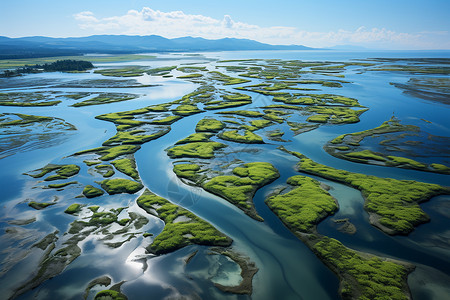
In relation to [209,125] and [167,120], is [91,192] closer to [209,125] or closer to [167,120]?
[209,125]

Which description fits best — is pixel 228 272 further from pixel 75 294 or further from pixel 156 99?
pixel 156 99

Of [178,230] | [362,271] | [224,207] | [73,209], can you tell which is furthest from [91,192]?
[362,271]

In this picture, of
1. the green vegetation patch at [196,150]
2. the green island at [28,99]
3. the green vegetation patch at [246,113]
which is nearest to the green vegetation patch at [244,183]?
the green vegetation patch at [196,150]

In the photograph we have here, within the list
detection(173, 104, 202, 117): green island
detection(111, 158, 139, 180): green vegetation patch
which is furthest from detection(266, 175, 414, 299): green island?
detection(173, 104, 202, 117): green island

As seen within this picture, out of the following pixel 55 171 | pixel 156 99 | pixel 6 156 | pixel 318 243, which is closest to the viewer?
pixel 318 243

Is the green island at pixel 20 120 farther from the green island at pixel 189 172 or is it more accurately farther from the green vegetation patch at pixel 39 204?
the green island at pixel 189 172

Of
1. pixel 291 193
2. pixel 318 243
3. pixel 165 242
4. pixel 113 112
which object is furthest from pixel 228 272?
pixel 113 112
